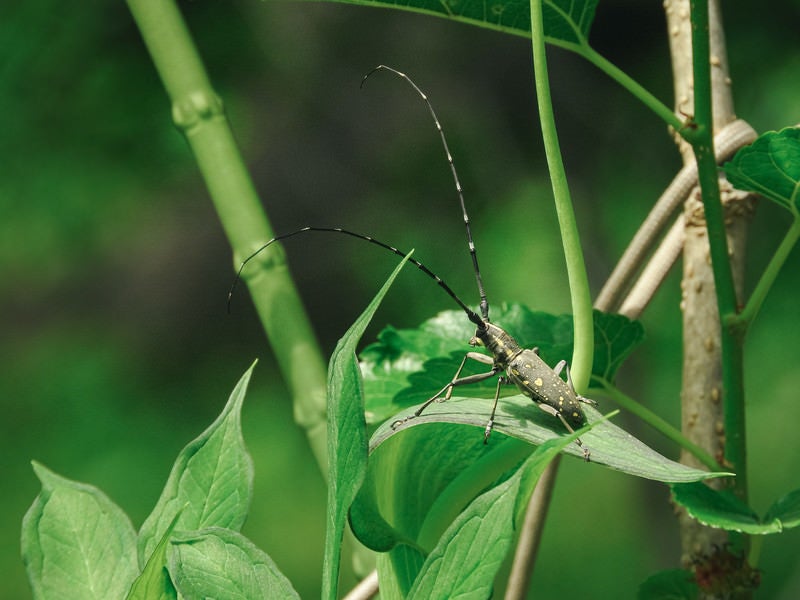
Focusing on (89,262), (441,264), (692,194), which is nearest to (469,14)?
Answer: (692,194)

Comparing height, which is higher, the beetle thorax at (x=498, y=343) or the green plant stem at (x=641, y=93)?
the green plant stem at (x=641, y=93)

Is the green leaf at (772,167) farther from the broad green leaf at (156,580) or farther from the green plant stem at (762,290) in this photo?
the broad green leaf at (156,580)

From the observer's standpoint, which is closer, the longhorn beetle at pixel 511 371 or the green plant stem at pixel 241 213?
the longhorn beetle at pixel 511 371

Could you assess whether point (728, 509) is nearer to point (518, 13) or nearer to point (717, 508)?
point (717, 508)

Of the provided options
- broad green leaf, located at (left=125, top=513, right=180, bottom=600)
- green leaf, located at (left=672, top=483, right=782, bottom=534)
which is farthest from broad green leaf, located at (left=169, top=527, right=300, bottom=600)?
green leaf, located at (left=672, top=483, right=782, bottom=534)

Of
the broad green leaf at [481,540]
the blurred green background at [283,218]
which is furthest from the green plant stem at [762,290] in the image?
the blurred green background at [283,218]

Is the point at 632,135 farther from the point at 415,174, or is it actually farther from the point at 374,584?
the point at 374,584
